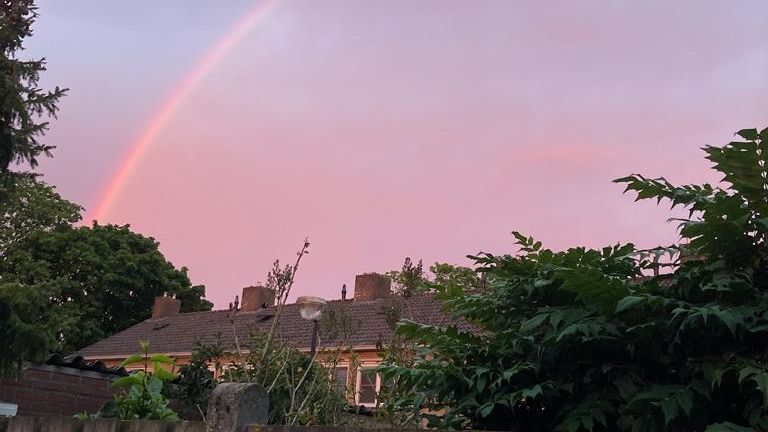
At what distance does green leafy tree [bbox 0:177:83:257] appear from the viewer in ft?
141

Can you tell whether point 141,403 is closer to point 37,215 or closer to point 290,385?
point 290,385

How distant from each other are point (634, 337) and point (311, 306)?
20.2 ft

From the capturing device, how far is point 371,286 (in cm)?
3180

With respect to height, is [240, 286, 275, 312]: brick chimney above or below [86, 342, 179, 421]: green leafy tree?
above

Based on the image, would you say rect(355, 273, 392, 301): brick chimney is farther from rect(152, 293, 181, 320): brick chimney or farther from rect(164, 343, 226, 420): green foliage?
rect(164, 343, 226, 420): green foliage

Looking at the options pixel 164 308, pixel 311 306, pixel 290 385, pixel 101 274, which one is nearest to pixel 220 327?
pixel 164 308

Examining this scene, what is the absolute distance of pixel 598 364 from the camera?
3.94 metres

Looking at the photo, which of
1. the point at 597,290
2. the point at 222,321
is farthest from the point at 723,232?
the point at 222,321

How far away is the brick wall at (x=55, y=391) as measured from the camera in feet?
44.9

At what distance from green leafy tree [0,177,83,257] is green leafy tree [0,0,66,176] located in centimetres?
2940

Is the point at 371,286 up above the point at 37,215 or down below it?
below

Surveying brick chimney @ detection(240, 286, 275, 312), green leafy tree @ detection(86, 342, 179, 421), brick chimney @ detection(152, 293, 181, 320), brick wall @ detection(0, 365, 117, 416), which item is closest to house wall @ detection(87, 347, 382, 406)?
brick wall @ detection(0, 365, 117, 416)

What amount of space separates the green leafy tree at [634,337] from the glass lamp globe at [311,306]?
4.92 metres

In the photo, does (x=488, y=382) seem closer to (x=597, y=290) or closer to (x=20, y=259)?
(x=597, y=290)
